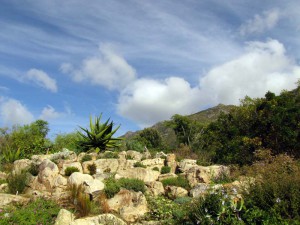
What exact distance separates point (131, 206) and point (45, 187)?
16.7ft

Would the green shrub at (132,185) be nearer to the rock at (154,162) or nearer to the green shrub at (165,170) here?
the green shrub at (165,170)

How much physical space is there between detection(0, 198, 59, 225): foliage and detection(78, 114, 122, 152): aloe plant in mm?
9393

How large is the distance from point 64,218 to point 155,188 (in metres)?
5.29

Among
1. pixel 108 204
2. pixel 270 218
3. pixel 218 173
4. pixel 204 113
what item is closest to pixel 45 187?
pixel 108 204

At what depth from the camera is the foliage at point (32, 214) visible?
10.1 m

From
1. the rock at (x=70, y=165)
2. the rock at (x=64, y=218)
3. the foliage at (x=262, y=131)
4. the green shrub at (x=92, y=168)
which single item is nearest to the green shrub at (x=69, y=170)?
the rock at (x=70, y=165)

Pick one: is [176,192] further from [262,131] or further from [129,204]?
[262,131]

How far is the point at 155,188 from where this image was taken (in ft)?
48.2

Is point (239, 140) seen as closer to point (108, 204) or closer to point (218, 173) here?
point (218, 173)

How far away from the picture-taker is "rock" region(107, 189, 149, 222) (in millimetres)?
11523

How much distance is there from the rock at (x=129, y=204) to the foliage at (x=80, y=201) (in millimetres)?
1043

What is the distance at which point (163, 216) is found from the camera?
37.2 feet

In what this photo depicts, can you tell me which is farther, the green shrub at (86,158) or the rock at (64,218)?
the green shrub at (86,158)

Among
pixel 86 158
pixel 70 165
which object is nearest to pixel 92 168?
pixel 70 165
